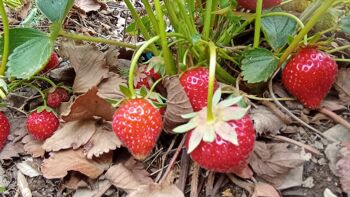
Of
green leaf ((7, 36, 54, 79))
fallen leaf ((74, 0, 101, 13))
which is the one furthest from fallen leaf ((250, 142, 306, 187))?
fallen leaf ((74, 0, 101, 13))

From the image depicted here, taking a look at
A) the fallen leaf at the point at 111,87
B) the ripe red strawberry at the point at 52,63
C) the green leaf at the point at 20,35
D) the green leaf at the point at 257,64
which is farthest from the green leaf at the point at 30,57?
the green leaf at the point at 257,64

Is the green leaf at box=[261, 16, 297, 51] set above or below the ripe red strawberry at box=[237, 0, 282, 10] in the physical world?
below

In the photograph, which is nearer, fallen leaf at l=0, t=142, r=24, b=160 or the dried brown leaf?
the dried brown leaf

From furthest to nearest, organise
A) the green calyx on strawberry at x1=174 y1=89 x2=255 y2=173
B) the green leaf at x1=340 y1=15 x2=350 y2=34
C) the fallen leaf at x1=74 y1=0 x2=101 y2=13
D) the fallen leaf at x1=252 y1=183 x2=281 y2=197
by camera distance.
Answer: the fallen leaf at x1=74 y1=0 x2=101 y2=13
the green leaf at x1=340 y1=15 x2=350 y2=34
the fallen leaf at x1=252 y1=183 x2=281 y2=197
the green calyx on strawberry at x1=174 y1=89 x2=255 y2=173

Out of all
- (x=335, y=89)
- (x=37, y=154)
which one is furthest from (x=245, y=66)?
(x=37, y=154)

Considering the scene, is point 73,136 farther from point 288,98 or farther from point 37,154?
point 288,98

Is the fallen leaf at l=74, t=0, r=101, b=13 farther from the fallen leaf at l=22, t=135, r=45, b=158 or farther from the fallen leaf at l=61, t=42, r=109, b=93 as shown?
the fallen leaf at l=22, t=135, r=45, b=158
